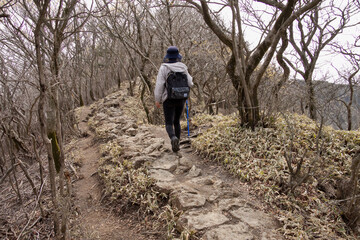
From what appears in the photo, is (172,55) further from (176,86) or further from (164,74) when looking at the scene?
(176,86)

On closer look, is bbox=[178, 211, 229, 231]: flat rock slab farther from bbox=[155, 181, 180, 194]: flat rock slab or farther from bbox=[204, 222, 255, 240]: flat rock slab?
Result: bbox=[155, 181, 180, 194]: flat rock slab

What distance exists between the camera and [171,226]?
9.47 feet

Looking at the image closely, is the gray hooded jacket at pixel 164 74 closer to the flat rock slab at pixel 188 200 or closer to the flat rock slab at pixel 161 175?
the flat rock slab at pixel 161 175

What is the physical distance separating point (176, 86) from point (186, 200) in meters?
1.96

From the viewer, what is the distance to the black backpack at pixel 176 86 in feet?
13.4

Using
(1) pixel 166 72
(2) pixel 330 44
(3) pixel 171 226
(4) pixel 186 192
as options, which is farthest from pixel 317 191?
(2) pixel 330 44

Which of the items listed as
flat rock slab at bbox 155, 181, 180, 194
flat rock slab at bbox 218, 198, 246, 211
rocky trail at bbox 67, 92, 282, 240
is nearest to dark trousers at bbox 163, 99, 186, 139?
rocky trail at bbox 67, 92, 282, 240

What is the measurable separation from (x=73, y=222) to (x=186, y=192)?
Answer: 1.86 metres

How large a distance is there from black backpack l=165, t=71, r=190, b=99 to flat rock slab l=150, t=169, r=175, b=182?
4.47ft

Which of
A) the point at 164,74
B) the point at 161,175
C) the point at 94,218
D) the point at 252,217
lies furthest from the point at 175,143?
the point at 252,217

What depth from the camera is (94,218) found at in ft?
12.0

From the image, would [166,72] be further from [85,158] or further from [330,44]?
[330,44]

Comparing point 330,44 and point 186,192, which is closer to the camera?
point 186,192

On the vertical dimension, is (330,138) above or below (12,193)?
above
